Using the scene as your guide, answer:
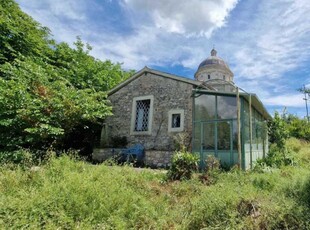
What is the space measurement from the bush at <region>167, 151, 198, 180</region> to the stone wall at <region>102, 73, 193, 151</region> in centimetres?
366

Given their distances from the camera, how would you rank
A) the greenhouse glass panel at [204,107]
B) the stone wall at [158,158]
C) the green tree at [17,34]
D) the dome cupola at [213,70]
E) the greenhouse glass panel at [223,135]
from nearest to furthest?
the greenhouse glass panel at [223,135] < the greenhouse glass panel at [204,107] < the stone wall at [158,158] < the green tree at [17,34] < the dome cupola at [213,70]

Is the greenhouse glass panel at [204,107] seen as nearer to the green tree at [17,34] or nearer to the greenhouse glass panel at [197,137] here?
the greenhouse glass panel at [197,137]

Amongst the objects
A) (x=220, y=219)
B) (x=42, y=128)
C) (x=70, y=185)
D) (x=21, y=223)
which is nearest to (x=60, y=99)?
(x=42, y=128)

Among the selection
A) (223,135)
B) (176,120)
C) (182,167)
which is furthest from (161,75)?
(182,167)

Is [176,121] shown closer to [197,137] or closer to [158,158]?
[197,137]

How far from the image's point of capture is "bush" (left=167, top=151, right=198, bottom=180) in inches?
286

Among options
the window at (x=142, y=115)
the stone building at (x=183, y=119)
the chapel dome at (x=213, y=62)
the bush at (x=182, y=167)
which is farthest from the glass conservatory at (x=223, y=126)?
the chapel dome at (x=213, y=62)

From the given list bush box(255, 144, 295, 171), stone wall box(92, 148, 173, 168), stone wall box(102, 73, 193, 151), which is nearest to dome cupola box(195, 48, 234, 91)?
stone wall box(102, 73, 193, 151)

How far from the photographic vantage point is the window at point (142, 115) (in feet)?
41.4

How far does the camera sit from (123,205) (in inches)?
174

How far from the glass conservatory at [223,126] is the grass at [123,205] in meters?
3.76

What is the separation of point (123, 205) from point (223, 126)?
640 centimetres

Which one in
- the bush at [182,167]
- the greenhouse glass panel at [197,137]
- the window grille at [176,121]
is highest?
the window grille at [176,121]

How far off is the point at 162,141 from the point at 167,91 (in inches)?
99.0
